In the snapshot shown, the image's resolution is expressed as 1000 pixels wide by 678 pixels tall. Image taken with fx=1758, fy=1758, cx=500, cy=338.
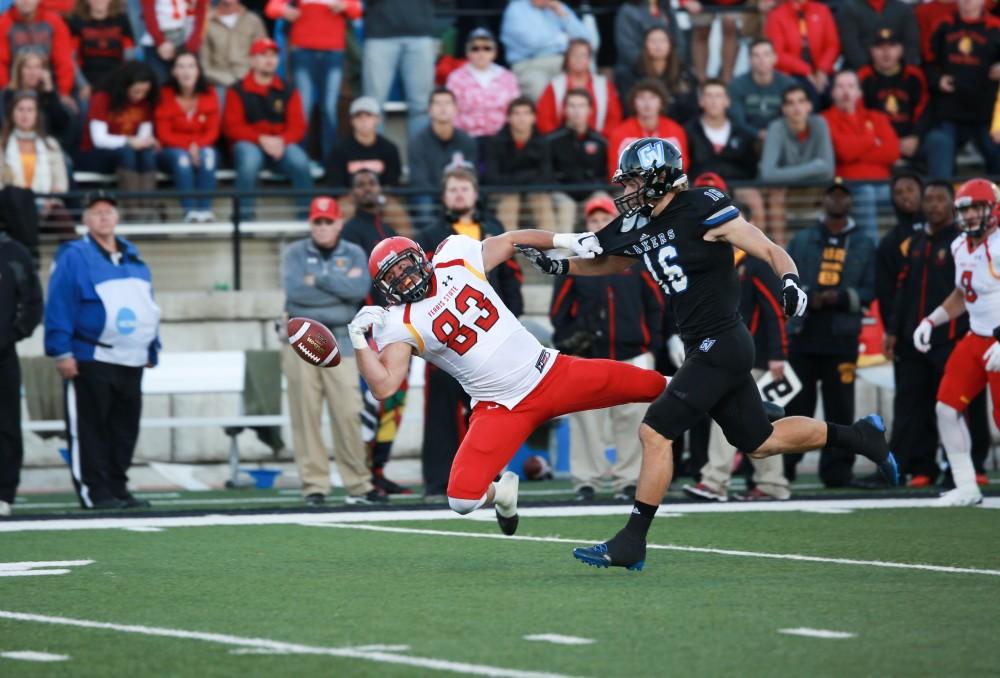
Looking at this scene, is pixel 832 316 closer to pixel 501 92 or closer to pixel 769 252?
pixel 501 92

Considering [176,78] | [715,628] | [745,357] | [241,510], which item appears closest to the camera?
[715,628]

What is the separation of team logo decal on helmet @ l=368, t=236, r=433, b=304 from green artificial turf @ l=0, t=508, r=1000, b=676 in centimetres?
123

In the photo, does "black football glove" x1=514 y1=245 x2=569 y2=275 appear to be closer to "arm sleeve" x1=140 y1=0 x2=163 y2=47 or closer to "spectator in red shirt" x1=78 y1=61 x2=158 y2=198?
"spectator in red shirt" x1=78 y1=61 x2=158 y2=198

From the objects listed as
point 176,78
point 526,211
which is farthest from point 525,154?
point 176,78

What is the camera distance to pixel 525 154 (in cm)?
1451

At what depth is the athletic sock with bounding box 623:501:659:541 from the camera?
7461 millimetres

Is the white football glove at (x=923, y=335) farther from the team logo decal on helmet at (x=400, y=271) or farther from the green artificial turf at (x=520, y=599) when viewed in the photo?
the team logo decal on helmet at (x=400, y=271)

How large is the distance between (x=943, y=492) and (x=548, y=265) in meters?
4.32

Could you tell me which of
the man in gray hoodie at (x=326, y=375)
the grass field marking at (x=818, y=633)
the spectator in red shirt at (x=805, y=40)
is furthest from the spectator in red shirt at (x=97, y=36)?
the grass field marking at (x=818, y=633)

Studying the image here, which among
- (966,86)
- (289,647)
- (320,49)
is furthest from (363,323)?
(966,86)

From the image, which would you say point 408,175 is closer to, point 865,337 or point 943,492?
point 865,337

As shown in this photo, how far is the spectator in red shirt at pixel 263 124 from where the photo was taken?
14531 mm

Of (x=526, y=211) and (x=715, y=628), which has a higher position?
(x=526, y=211)

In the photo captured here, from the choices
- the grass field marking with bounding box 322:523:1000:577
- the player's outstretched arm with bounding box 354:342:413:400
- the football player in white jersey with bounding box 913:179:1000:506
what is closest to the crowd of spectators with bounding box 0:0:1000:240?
the football player in white jersey with bounding box 913:179:1000:506
